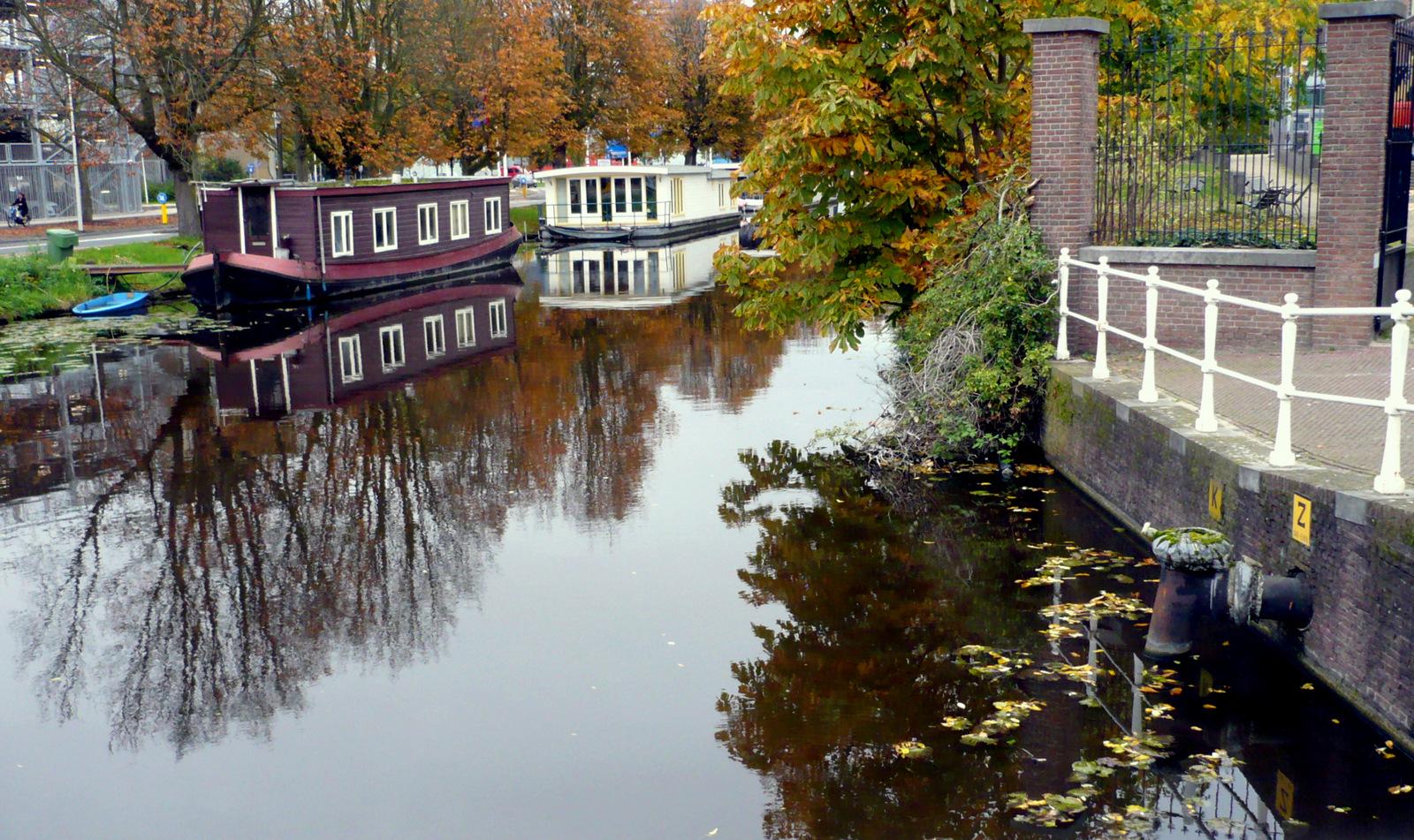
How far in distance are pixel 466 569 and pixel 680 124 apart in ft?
211

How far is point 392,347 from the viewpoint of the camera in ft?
78.3

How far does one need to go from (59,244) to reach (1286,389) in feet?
95.8

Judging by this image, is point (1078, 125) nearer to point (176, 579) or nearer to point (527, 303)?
point (176, 579)

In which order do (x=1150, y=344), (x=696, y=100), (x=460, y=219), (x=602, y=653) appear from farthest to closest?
(x=696, y=100), (x=460, y=219), (x=1150, y=344), (x=602, y=653)

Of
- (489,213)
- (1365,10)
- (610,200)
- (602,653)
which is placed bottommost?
(602,653)

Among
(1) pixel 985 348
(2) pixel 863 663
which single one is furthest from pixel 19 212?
(2) pixel 863 663

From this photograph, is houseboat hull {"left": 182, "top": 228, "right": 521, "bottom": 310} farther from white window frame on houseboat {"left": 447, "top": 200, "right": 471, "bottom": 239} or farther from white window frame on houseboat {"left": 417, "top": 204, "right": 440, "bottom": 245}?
white window frame on houseboat {"left": 447, "top": 200, "right": 471, "bottom": 239}

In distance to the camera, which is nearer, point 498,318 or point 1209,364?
point 1209,364

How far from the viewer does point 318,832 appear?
6.43 metres

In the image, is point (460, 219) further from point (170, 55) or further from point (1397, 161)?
point (1397, 161)

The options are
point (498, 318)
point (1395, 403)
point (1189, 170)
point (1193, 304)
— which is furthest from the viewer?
point (498, 318)

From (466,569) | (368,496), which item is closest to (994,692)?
(466,569)

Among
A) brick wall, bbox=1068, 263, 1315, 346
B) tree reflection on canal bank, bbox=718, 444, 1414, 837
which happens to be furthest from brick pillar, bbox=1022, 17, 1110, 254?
tree reflection on canal bank, bbox=718, 444, 1414, 837

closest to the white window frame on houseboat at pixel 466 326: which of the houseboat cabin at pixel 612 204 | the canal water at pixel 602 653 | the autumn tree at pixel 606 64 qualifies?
the canal water at pixel 602 653
